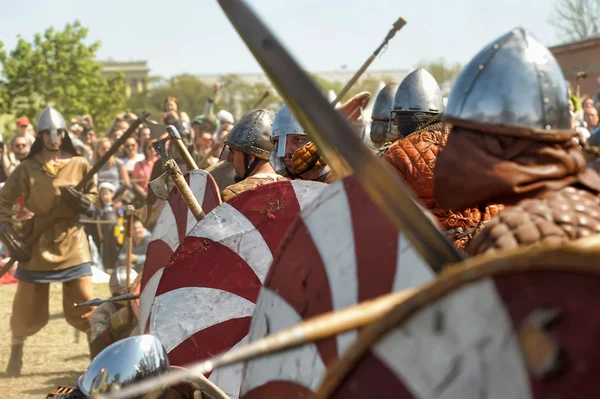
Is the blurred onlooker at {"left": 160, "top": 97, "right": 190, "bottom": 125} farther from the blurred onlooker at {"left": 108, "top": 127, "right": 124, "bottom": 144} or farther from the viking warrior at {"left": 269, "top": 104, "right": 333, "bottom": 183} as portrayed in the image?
the viking warrior at {"left": 269, "top": 104, "right": 333, "bottom": 183}

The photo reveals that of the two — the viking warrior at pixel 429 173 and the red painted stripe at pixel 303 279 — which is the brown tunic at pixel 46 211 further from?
the red painted stripe at pixel 303 279

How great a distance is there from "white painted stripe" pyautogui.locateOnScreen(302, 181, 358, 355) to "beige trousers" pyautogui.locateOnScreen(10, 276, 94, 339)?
22.0 ft

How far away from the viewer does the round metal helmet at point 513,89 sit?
7.07 feet

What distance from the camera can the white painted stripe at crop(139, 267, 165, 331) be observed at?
15.8ft

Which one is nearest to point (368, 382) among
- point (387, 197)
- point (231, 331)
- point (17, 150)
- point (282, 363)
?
point (387, 197)

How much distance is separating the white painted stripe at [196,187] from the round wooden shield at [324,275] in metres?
2.59

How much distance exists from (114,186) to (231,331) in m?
9.98

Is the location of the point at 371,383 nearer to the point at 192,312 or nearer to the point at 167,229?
the point at 192,312

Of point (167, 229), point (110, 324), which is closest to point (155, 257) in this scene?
point (167, 229)

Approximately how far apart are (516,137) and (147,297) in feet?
10.2

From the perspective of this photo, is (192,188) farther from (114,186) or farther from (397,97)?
(114,186)

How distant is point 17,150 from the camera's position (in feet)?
41.8

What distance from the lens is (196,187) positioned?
5094 millimetres

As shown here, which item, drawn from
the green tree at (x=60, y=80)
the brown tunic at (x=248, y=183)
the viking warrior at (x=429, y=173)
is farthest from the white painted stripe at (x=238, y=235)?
the green tree at (x=60, y=80)
